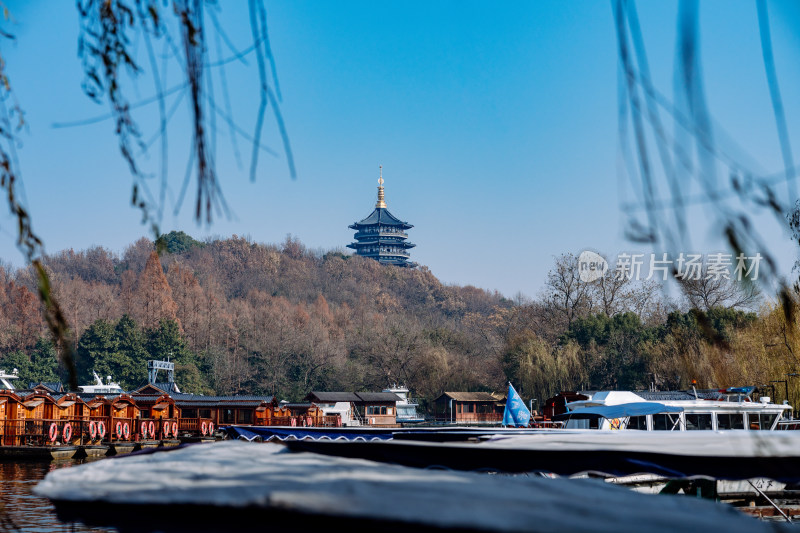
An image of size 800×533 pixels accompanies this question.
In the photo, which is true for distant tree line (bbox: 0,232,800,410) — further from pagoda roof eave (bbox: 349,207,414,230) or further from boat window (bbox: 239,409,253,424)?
pagoda roof eave (bbox: 349,207,414,230)

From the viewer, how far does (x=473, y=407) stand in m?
48.5

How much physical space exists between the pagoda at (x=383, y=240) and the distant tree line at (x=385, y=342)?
31536 mm

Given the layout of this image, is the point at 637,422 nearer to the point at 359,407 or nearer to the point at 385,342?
the point at 359,407

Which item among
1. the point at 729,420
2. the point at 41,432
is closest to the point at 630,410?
the point at 729,420

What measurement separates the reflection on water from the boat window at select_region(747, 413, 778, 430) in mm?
12140

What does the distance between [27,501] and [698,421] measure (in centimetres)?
1270

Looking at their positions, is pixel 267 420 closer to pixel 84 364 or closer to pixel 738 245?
pixel 84 364

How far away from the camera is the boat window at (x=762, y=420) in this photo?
1552 cm

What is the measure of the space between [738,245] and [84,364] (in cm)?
5673

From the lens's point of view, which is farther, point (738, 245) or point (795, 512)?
point (795, 512)

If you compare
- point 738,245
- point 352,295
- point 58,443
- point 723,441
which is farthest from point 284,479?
point 352,295

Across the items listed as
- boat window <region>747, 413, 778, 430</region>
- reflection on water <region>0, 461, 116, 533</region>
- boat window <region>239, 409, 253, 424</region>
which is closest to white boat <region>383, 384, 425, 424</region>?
boat window <region>239, 409, 253, 424</region>

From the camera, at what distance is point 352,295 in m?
99.6

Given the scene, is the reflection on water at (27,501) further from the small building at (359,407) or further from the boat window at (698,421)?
the small building at (359,407)
